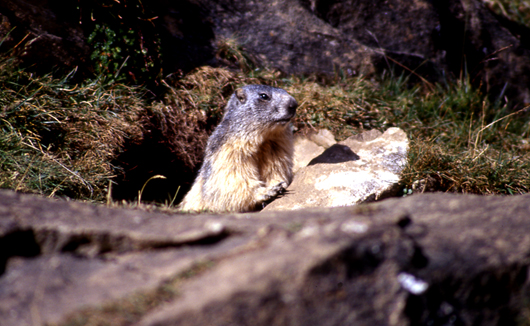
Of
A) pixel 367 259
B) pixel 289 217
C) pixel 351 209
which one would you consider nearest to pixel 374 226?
pixel 367 259

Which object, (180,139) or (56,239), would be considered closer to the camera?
(56,239)

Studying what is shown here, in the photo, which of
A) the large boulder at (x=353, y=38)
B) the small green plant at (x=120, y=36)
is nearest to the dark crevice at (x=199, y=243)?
the small green plant at (x=120, y=36)

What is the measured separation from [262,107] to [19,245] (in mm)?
3590

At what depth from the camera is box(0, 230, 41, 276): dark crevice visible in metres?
2.77

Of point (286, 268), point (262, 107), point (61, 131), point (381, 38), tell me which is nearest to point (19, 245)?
point (286, 268)

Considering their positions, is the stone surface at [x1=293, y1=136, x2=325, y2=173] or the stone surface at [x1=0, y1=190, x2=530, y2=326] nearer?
the stone surface at [x1=0, y1=190, x2=530, y2=326]

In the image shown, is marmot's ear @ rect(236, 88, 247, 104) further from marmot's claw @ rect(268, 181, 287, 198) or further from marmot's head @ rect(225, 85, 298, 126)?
marmot's claw @ rect(268, 181, 287, 198)

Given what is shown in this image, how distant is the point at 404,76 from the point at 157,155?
5.65m

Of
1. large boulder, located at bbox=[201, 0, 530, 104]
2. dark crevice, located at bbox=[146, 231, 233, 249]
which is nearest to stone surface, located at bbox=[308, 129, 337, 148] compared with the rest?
large boulder, located at bbox=[201, 0, 530, 104]

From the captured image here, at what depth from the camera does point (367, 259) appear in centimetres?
241

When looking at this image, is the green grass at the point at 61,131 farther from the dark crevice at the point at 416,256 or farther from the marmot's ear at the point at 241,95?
the dark crevice at the point at 416,256

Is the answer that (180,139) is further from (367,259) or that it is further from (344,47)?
(367,259)

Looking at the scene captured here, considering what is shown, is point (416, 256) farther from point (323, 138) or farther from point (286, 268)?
point (323, 138)

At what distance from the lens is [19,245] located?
281 cm
